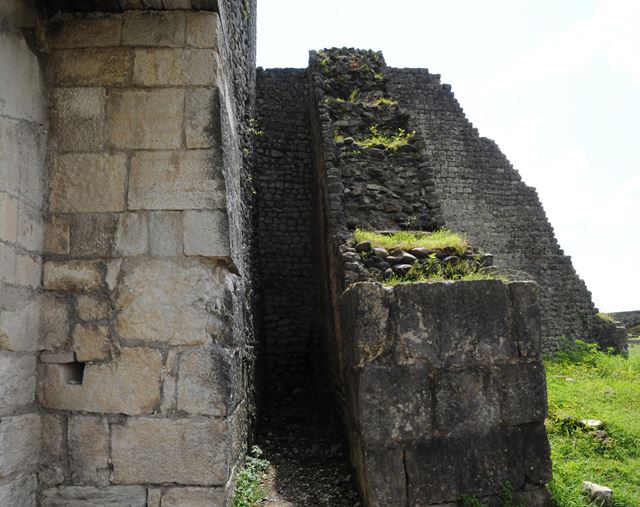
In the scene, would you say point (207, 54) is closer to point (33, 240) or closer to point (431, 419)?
point (33, 240)

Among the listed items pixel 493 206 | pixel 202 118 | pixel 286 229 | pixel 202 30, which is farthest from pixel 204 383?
pixel 493 206

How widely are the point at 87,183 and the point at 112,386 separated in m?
1.08

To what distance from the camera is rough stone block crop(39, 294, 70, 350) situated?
8.39 feet

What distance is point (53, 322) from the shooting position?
2572mm

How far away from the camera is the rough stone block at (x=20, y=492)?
88.7 inches

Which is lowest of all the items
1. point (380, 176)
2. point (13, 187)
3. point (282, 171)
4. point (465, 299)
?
point (465, 299)

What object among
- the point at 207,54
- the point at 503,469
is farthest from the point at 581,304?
the point at 207,54

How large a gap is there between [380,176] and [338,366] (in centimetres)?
270

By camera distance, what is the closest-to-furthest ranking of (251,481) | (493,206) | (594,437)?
1. (251,481)
2. (594,437)
3. (493,206)

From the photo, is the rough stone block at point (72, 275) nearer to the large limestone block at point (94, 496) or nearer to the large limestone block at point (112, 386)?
the large limestone block at point (112, 386)

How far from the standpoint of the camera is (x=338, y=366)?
240 inches

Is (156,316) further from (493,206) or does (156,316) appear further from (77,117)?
(493,206)

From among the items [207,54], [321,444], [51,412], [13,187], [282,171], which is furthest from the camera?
[282,171]

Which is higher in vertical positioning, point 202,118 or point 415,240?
point 202,118
